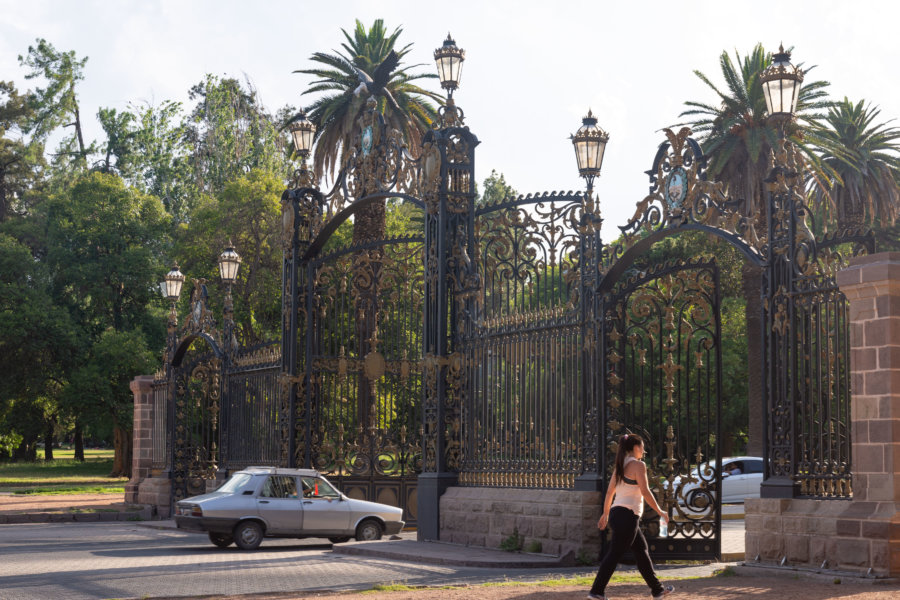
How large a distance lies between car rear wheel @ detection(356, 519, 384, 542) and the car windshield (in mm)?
1804

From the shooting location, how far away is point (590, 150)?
1524 cm

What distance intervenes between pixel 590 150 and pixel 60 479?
36.1 meters

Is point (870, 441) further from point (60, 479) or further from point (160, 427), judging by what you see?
point (60, 479)

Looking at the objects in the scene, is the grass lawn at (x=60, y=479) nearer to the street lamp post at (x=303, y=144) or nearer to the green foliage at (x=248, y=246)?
the green foliage at (x=248, y=246)

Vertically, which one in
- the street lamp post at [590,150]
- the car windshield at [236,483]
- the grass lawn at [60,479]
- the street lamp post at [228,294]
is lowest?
the grass lawn at [60,479]

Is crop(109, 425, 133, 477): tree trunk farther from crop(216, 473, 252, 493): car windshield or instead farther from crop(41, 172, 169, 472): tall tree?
crop(216, 473, 252, 493): car windshield

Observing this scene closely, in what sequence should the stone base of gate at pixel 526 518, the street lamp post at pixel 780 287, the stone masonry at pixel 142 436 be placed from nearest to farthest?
the street lamp post at pixel 780 287, the stone base of gate at pixel 526 518, the stone masonry at pixel 142 436

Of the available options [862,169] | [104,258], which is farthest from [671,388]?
[104,258]

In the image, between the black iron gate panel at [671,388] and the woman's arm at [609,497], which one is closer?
the woman's arm at [609,497]

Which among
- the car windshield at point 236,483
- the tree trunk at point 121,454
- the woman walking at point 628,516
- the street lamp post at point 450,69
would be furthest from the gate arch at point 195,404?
the tree trunk at point 121,454

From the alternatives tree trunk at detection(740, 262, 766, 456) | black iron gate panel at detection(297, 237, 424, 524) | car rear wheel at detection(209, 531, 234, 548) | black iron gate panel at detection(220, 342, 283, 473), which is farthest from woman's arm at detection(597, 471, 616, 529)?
tree trunk at detection(740, 262, 766, 456)

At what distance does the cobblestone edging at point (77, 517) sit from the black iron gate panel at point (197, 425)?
78cm

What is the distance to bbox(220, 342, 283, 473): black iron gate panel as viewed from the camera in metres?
21.7

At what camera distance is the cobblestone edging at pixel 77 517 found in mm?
24422
